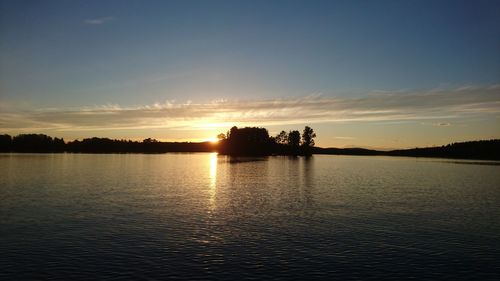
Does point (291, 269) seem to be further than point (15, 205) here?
No

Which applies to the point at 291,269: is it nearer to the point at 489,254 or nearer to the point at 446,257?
the point at 446,257

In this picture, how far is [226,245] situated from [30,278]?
1365 cm

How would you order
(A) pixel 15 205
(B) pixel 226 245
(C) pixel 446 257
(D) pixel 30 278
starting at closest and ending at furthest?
(D) pixel 30 278
(C) pixel 446 257
(B) pixel 226 245
(A) pixel 15 205

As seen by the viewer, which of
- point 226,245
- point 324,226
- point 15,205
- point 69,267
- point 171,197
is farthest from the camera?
point 171,197

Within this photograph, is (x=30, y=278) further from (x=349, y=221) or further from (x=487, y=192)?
(x=487, y=192)

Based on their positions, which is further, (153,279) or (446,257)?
(446,257)

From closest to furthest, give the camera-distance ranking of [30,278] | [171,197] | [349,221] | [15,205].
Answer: [30,278] → [349,221] → [15,205] → [171,197]

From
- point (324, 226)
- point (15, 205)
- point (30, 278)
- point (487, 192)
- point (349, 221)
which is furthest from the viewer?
point (487, 192)

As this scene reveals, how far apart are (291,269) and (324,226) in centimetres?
1462

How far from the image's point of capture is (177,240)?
3300 centimetres

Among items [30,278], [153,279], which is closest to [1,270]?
[30,278]

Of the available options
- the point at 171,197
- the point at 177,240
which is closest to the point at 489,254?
the point at 177,240

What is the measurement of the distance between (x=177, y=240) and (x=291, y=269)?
11.2m

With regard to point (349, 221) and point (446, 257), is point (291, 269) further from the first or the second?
point (349, 221)
